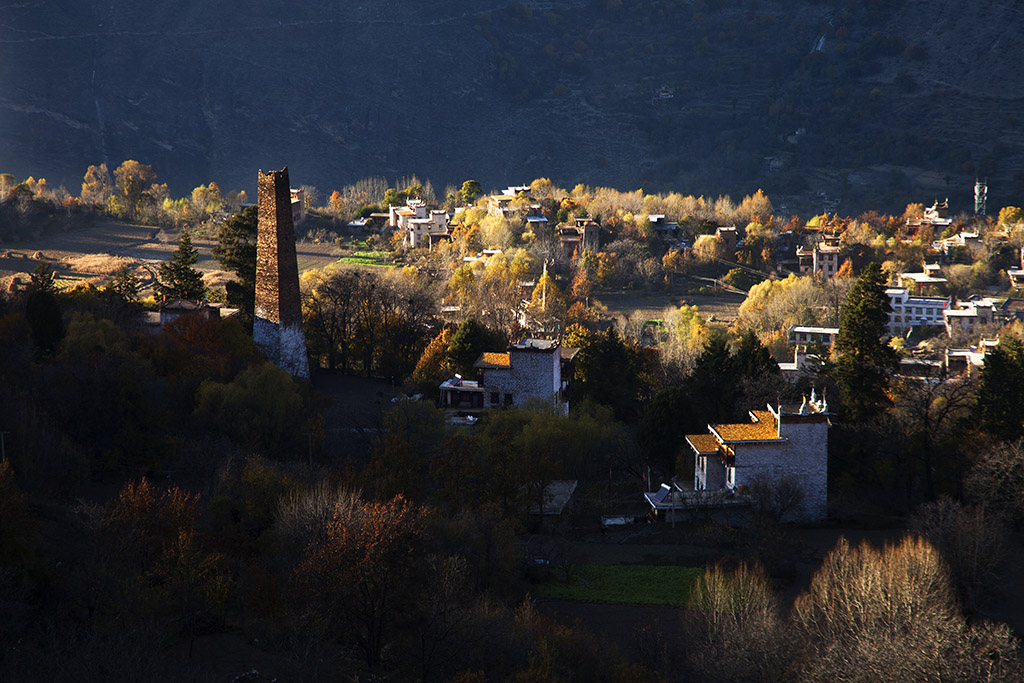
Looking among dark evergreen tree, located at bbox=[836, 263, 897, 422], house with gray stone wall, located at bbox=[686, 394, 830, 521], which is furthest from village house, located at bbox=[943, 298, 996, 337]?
house with gray stone wall, located at bbox=[686, 394, 830, 521]

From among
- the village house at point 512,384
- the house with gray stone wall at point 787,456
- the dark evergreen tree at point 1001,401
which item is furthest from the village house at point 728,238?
the house with gray stone wall at point 787,456

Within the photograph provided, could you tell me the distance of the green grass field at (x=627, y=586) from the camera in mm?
19094

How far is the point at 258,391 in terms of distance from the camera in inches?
958

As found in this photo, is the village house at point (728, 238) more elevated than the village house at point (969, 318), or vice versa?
the village house at point (728, 238)

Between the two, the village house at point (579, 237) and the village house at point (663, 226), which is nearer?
the village house at point (579, 237)

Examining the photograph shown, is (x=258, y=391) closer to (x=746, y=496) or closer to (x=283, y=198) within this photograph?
(x=283, y=198)

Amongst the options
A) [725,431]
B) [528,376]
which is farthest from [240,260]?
Answer: [725,431]

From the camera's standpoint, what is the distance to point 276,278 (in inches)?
1110

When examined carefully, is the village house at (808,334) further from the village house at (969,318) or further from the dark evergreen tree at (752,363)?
the dark evergreen tree at (752,363)

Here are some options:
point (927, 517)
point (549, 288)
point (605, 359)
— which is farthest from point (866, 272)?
point (549, 288)

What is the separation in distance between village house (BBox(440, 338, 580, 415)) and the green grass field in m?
8.08

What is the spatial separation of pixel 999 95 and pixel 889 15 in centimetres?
3079

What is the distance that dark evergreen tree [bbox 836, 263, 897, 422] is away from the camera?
2608 cm

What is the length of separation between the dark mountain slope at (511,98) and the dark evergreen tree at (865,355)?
84.0 meters
